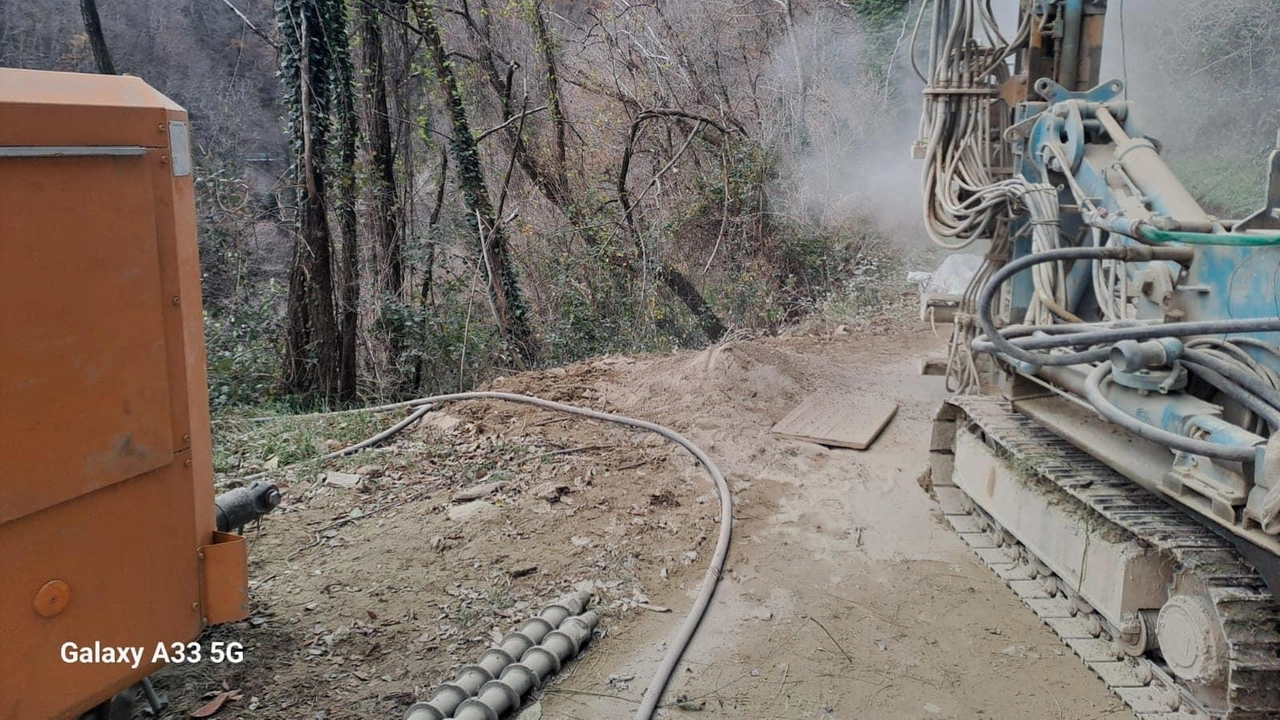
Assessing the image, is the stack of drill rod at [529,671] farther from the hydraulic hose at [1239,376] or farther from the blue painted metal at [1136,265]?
the hydraulic hose at [1239,376]

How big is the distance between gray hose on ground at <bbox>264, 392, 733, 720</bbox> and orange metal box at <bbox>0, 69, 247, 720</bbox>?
1554 mm

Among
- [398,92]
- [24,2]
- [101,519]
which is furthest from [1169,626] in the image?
[24,2]

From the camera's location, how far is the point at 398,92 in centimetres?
1058

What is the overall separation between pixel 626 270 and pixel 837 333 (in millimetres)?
3222

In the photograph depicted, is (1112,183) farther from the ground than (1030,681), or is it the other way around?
(1112,183)

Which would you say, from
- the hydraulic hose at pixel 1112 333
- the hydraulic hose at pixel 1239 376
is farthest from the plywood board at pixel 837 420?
the hydraulic hose at pixel 1239 376

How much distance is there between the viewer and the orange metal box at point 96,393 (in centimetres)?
220

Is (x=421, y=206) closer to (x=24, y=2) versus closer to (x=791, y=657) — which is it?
(x=791, y=657)

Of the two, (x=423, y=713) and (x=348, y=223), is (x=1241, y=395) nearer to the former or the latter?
(x=423, y=713)

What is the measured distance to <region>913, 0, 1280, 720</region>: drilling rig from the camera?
2.97 meters

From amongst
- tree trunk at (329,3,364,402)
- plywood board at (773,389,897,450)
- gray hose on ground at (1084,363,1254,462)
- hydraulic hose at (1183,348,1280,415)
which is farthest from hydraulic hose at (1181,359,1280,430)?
tree trunk at (329,3,364,402)

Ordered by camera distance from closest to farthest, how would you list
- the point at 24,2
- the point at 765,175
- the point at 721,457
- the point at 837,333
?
the point at 721,457
the point at 837,333
the point at 765,175
the point at 24,2

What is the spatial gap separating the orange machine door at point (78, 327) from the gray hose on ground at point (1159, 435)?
3090mm

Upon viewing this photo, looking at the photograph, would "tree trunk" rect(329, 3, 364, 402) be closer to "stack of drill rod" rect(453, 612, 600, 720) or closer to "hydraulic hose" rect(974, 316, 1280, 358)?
"stack of drill rod" rect(453, 612, 600, 720)
